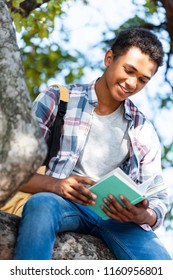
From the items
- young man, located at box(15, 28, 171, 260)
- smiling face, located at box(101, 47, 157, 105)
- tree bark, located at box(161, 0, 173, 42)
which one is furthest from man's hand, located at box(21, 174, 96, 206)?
tree bark, located at box(161, 0, 173, 42)

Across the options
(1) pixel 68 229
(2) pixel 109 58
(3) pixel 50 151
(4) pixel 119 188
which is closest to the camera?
(4) pixel 119 188

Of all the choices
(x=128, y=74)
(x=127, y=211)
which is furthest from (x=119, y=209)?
(x=128, y=74)

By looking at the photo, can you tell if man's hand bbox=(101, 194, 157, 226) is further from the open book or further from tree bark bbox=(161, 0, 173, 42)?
tree bark bbox=(161, 0, 173, 42)

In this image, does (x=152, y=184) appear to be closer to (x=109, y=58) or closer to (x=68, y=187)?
(x=68, y=187)

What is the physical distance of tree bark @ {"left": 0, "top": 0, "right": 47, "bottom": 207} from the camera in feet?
9.92

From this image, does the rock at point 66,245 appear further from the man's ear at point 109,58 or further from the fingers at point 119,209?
the man's ear at point 109,58

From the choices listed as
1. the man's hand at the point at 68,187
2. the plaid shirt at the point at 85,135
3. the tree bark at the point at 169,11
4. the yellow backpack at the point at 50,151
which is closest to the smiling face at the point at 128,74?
the plaid shirt at the point at 85,135

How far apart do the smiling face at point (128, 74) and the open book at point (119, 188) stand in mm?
537

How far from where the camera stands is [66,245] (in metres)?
3.81

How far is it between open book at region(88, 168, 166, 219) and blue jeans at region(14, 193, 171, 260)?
0.40ft

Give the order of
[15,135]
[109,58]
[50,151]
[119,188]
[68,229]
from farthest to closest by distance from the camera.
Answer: [109,58]
[50,151]
[68,229]
[119,188]
[15,135]

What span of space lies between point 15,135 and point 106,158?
3.57ft

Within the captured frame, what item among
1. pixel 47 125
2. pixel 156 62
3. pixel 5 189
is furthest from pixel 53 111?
pixel 5 189
